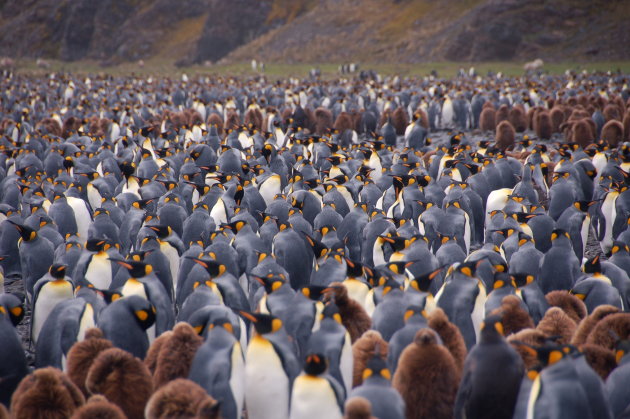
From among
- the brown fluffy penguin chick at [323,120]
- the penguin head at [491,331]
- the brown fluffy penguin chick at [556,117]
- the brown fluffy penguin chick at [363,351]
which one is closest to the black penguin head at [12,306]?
the brown fluffy penguin chick at [363,351]

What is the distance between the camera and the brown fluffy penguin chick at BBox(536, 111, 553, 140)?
14406 mm

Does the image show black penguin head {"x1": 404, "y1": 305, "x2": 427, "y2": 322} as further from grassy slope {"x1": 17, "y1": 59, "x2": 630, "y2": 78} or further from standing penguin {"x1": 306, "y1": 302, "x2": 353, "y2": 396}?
grassy slope {"x1": 17, "y1": 59, "x2": 630, "y2": 78}

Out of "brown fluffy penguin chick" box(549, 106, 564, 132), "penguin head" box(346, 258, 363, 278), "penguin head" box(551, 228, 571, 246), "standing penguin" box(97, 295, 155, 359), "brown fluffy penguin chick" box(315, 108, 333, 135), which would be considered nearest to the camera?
"standing penguin" box(97, 295, 155, 359)

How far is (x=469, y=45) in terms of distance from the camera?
3722 centimetres

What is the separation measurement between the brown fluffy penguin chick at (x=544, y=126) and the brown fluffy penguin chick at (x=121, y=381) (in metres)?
13.4

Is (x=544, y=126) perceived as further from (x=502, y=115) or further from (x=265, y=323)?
(x=265, y=323)

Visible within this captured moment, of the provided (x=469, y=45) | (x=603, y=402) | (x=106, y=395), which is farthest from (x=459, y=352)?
(x=469, y=45)

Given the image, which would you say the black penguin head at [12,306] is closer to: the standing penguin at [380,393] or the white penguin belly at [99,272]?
the white penguin belly at [99,272]

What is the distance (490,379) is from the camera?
3.08 meters

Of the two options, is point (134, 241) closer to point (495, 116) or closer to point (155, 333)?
point (155, 333)

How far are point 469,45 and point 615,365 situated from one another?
36723 millimetres

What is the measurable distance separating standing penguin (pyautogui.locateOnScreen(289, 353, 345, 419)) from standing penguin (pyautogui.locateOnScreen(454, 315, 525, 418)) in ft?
2.27

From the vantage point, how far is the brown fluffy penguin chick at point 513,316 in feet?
12.8

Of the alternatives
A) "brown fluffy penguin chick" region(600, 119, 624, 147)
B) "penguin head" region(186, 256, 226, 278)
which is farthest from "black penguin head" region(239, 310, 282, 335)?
"brown fluffy penguin chick" region(600, 119, 624, 147)
